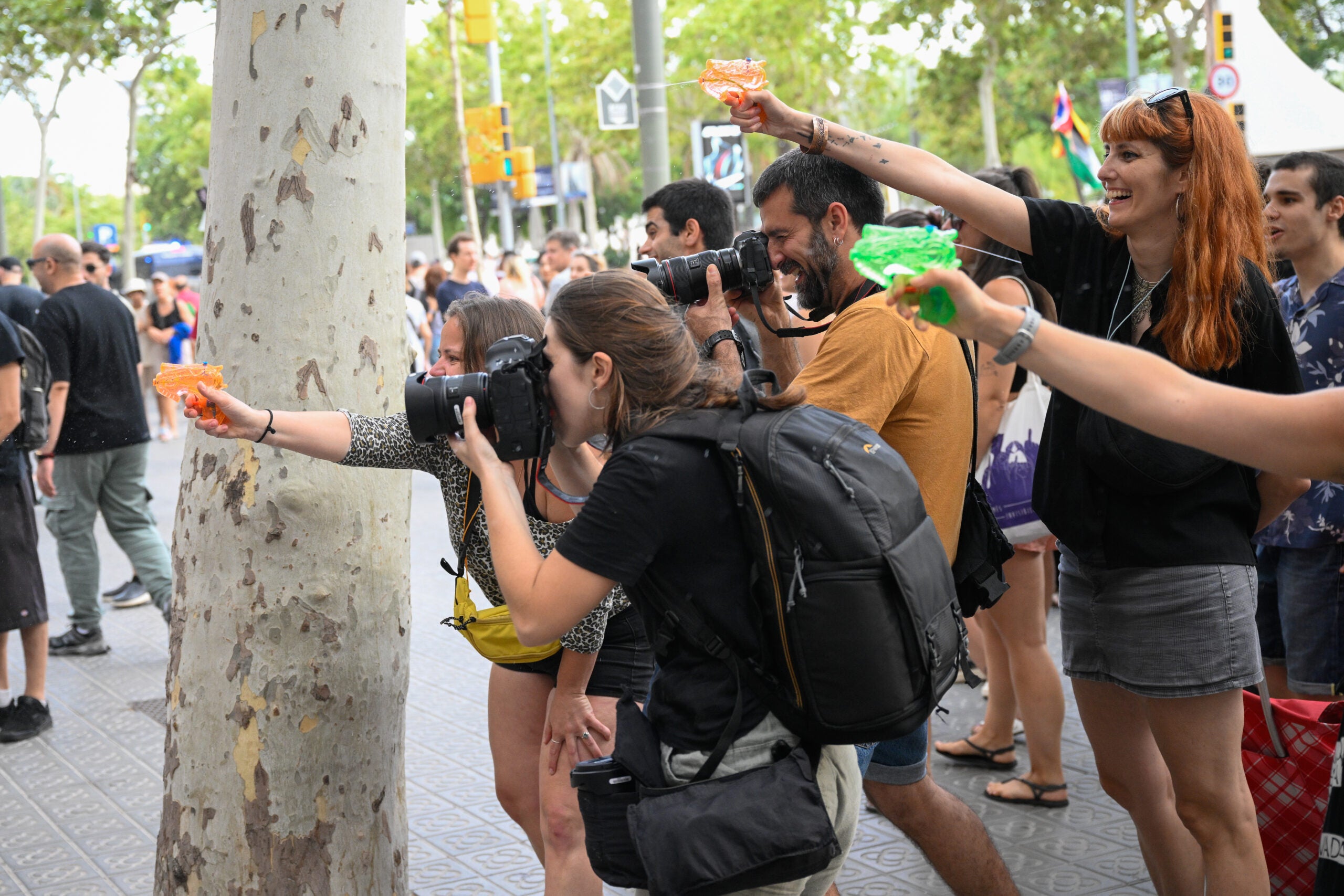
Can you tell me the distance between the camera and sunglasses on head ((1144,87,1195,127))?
2678 millimetres

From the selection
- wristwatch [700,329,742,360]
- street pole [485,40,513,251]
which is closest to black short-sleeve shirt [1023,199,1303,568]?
wristwatch [700,329,742,360]

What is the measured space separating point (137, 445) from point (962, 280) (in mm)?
6663

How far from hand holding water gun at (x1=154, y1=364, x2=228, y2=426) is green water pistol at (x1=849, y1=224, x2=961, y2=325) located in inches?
60.3

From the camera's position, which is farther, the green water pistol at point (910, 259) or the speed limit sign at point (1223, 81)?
the speed limit sign at point (1223, 81)

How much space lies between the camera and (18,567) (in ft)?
19.2

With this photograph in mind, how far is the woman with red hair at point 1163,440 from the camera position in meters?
2.68

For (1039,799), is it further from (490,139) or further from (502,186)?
(502,186)

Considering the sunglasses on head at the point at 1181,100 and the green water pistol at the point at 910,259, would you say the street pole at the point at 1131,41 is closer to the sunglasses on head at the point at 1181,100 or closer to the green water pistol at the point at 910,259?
the sunglasses on head at the point at 1181,100

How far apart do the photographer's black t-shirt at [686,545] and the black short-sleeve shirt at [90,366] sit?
5.83 metres

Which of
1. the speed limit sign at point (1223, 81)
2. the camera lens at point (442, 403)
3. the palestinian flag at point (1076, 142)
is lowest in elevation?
the camera lens at point (442, 403)

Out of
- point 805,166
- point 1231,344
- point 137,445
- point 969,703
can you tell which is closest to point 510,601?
point 805,166

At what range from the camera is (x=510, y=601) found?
7.39ft

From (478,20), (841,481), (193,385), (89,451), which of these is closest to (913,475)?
(841,481)

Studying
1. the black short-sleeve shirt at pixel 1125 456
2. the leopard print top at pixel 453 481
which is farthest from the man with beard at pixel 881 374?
the leopard print top at pixel 453 481
